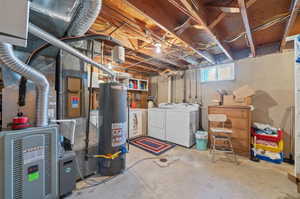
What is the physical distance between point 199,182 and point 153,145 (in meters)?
1.61

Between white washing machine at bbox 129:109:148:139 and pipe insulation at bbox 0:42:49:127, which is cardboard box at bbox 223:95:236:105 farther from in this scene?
pipe insulation at bbox 0:42:49:127

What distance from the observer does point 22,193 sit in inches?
43.3

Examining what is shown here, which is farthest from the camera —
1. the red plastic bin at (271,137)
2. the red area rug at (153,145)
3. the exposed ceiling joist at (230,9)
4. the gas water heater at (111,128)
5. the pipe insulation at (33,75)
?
the red area rug at (153,145)

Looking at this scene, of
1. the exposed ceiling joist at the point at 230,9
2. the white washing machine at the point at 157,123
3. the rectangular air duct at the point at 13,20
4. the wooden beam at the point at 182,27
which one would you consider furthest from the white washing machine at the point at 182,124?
the rectangular air duct at the point at 13,20

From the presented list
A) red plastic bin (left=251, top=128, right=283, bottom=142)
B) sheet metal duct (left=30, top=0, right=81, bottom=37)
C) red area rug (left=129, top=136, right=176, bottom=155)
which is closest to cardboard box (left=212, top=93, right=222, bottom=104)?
red plastic bin (left=251, top=128, right=283, bottom=142)

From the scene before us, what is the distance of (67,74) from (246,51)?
389 cm

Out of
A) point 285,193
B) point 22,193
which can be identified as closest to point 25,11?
point 22,193

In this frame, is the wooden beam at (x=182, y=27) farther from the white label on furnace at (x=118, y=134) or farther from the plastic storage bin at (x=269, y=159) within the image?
the plastic storage bin at (x=269, y=159)

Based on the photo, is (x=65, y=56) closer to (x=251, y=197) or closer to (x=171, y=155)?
(x=171, y=155)

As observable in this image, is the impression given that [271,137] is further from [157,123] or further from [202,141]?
[157,123]

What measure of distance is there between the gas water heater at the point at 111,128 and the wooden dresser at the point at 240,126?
8.06 feet

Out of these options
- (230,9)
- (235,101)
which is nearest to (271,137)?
(235,101)

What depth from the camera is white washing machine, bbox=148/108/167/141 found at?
364 cm

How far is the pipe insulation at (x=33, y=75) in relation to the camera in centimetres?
103
